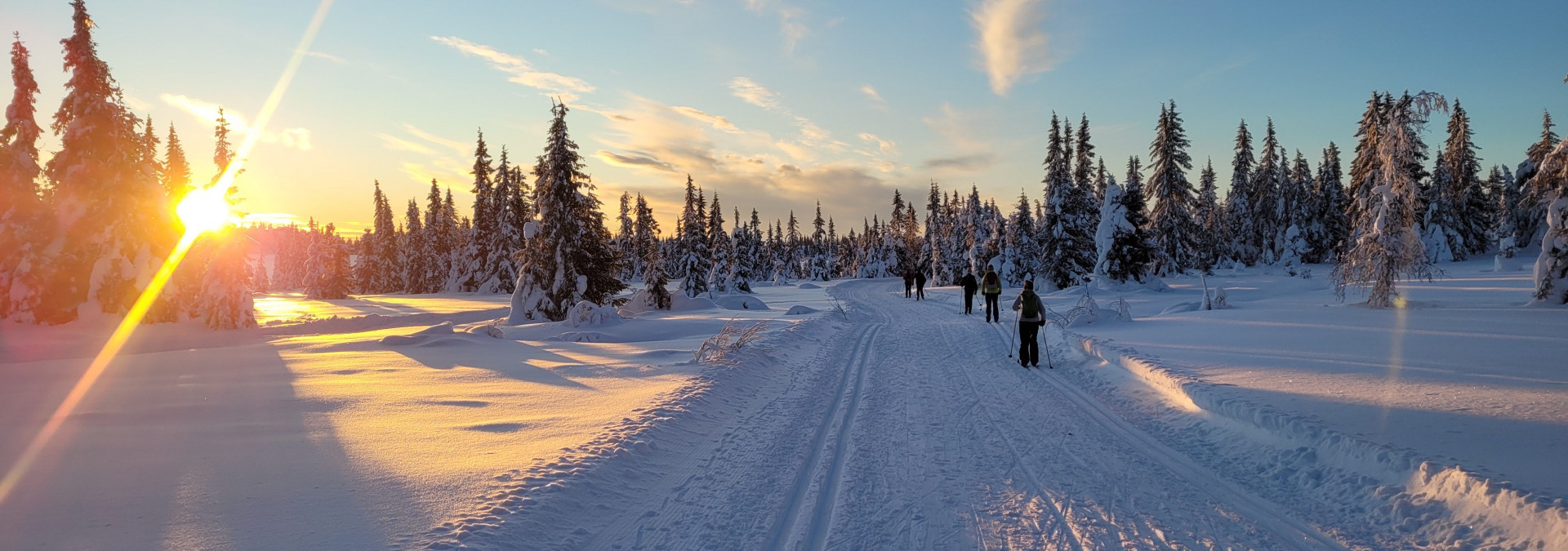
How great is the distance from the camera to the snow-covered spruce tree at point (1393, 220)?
1620cm

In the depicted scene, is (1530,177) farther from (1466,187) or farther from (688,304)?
(688,304)

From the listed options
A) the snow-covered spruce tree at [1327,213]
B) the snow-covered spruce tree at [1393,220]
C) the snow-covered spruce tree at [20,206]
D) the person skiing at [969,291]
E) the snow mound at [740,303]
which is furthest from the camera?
the snow-covered spruce tree at [1327,213]

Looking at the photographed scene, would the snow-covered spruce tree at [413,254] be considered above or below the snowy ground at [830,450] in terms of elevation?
above

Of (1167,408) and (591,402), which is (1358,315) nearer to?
(1167,408)

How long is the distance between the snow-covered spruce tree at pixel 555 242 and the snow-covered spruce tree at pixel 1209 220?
149 ft

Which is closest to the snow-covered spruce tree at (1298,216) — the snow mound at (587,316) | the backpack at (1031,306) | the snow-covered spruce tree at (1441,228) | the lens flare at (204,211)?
the snow-covered spruce tree at (1441,228)

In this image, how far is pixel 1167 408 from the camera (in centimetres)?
834

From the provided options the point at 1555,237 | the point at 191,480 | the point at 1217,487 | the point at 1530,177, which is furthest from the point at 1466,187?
the point at 191,480

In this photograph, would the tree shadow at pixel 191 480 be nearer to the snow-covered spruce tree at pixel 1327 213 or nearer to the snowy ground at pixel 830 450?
the snowy ground at pixel 830 450

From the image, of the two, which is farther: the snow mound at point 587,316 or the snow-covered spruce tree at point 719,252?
the snow-covered spruce tree at point 719,252

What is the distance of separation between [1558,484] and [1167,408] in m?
3.85

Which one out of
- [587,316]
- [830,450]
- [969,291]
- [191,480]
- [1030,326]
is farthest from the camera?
[969,291]

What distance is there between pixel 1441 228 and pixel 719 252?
50.4 m

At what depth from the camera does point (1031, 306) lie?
39.8ft
